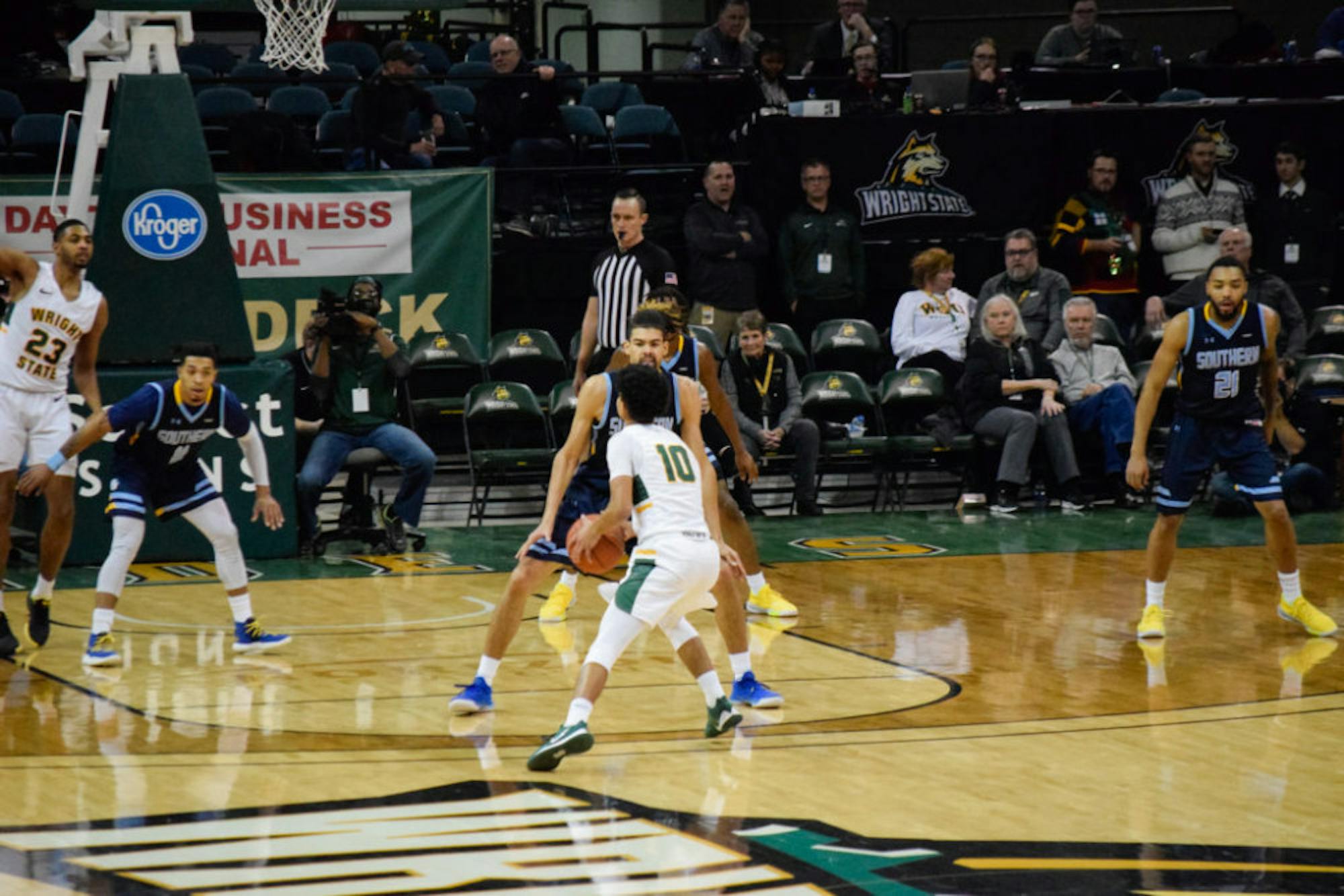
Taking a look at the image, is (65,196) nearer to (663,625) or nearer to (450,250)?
(450,250)

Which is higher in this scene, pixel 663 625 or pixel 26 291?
pixel 26 291

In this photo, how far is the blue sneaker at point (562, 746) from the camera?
6621 mm

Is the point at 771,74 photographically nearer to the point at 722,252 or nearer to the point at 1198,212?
the point at 722,252

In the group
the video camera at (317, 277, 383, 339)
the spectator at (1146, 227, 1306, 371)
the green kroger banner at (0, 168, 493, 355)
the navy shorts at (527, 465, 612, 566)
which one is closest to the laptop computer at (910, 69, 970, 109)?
the spectator at (1146, 227, 1306, 371)

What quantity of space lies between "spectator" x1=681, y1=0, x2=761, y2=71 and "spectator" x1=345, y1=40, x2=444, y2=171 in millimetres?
3105

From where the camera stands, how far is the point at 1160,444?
14.0 m

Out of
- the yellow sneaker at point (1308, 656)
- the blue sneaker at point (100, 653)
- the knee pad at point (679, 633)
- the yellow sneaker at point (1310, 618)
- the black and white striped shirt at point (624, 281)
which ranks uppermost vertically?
the black and white striped shirt at point (624, 281)

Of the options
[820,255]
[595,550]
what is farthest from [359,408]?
[595,550]

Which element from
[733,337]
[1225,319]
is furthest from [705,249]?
[1225,319]

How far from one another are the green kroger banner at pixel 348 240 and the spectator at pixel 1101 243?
457 centimetres

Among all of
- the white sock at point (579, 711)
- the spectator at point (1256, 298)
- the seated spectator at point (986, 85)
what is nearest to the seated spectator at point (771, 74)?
the seated spectator at point (986, 85)

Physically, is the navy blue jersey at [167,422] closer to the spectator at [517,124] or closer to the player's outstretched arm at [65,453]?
the player's outstretched arm at [65,453]

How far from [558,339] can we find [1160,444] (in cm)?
463

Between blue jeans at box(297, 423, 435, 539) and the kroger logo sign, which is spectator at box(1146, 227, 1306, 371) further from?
the kroger logo sign
